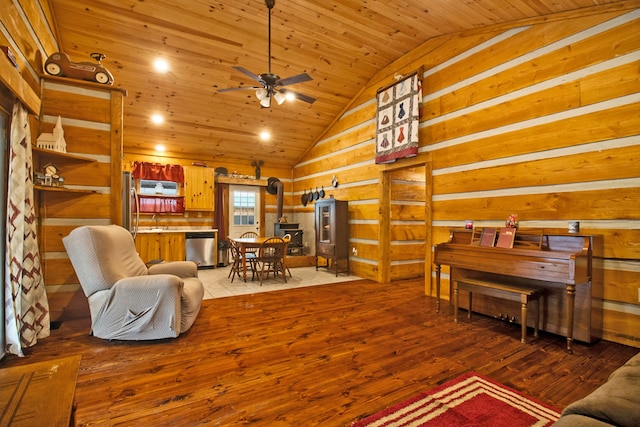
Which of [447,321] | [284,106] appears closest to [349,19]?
[284,106]

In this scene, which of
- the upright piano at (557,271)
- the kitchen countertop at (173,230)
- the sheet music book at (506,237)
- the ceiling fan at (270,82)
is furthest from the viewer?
the kitchen countertop at (173,230)

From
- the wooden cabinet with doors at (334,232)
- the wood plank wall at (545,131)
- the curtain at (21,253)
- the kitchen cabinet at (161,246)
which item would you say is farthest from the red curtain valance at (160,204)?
the wood plank wall at (545,131)

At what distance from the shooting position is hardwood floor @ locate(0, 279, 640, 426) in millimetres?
1792

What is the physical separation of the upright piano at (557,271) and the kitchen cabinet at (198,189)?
5.72 meters

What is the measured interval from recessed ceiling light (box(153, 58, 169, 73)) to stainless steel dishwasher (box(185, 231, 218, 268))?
323cm

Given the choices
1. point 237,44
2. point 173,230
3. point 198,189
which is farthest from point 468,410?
point 198,189

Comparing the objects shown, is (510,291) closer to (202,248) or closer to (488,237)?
(488,237)

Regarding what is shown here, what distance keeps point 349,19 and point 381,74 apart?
4.87 feet

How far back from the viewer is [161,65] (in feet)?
15.1

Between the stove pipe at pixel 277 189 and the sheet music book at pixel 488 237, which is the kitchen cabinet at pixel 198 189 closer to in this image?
the stove pipe at pixel 277 189

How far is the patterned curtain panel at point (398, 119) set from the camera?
450 centimetres

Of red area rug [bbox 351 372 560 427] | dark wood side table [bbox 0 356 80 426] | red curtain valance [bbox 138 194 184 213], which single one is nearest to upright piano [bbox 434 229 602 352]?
red area rug [bbox 351 372 560 427]

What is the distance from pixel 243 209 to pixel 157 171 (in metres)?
2.20

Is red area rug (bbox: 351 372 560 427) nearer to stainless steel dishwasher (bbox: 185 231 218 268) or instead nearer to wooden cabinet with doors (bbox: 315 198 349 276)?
wooden cabinet with doors (bbox: 315 198 349 276)
